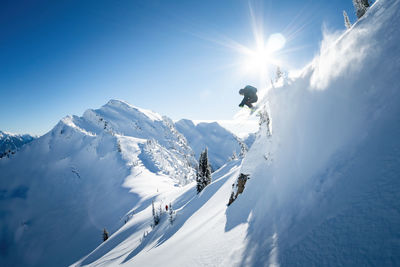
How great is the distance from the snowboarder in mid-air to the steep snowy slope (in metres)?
49.1

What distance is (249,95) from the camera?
14047 millimetres

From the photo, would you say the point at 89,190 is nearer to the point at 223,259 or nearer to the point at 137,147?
the point at 137,147

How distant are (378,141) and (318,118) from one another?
2.20 metres

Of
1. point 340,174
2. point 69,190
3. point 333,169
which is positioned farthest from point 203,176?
point 69,190

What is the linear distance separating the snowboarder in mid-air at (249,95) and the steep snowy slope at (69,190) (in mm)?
49074

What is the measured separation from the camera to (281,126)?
329 inches

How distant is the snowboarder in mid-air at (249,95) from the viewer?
551 inches

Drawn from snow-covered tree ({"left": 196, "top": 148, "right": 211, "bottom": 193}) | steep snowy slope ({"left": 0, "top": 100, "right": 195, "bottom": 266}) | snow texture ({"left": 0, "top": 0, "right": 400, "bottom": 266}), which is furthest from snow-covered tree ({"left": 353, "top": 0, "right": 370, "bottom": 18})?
steep snowy slope ({"left": 0, "top": 100, "right": 195, "bottom": 266})

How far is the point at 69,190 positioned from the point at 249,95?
131 meters

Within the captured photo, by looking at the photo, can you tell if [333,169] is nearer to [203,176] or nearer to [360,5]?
[203,176]

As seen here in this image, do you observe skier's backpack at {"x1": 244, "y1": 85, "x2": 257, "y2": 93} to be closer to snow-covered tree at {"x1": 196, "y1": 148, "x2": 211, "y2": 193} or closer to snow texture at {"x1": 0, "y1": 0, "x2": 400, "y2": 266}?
→ snow texture at {"x1": 0, "y1": 0, "x2": 400, "y2": 266}

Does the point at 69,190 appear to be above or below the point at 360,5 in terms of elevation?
above

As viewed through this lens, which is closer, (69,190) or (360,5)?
(360,5)

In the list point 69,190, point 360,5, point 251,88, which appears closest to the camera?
point 251,88
